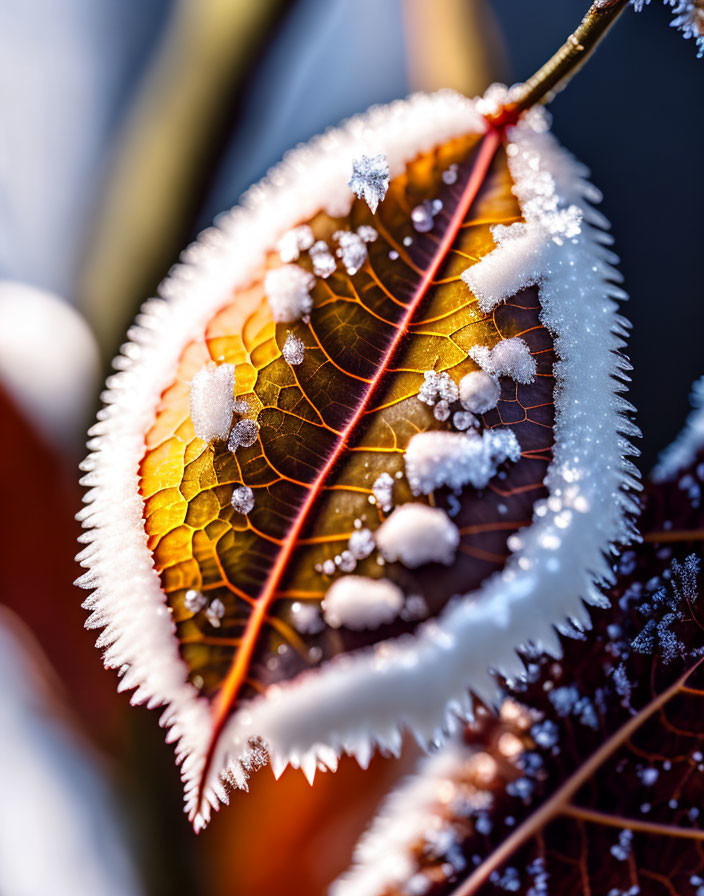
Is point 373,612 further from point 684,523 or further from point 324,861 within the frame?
point 324,861

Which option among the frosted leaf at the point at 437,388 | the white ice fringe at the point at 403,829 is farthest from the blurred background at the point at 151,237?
the frosted leaf at the point at 437,388

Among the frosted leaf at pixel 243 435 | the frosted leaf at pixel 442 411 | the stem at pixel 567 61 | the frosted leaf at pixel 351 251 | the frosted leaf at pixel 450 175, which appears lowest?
the frosted leaf at pixel 442 411

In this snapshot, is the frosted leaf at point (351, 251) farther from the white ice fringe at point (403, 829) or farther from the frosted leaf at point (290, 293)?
the white ice fringe at point (403, 829)

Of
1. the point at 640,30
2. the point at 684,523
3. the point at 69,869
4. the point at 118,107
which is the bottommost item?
the point at 69,869

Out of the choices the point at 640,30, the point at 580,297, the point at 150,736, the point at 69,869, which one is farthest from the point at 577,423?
the point at 69,869

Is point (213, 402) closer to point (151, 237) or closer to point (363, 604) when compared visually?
point (363, 604)

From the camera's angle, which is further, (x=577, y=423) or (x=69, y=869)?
(x=69, y=869)

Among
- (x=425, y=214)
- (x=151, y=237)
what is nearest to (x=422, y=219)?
(x=425, y=214)

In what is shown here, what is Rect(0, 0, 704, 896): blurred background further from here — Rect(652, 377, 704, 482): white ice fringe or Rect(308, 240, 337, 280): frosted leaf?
Rect(308, 240, 337, 280): frosted leaf
